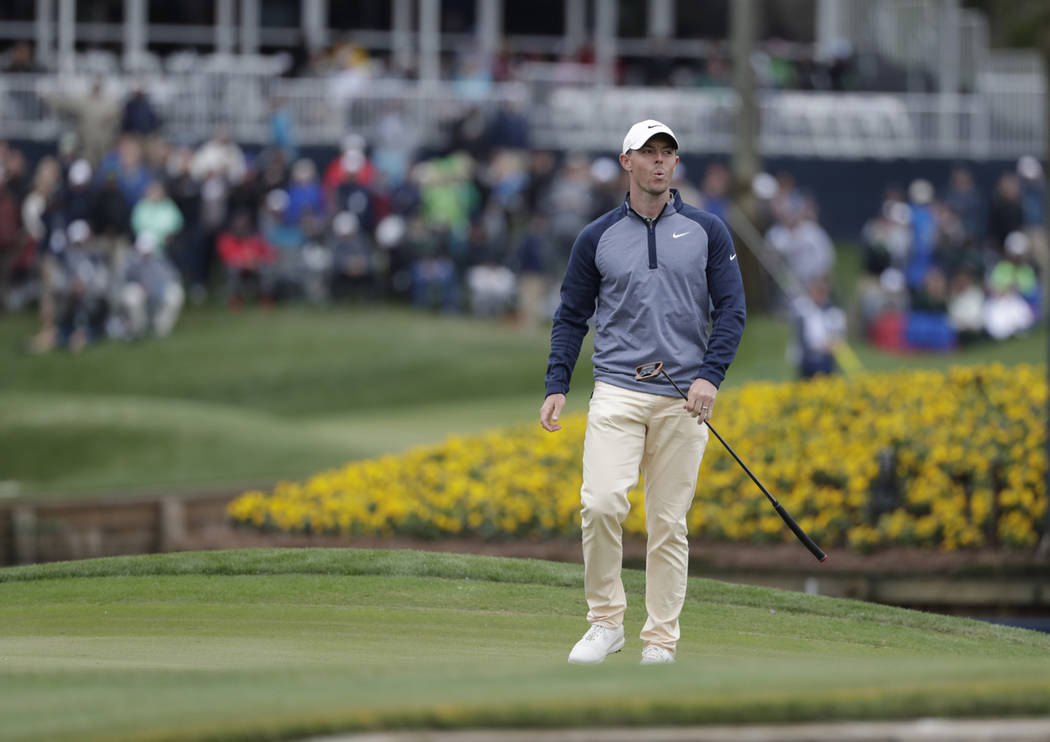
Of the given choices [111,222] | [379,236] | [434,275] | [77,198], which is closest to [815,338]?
[434,275]

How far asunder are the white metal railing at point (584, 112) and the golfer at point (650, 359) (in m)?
21.4

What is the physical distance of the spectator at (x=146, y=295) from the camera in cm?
2412

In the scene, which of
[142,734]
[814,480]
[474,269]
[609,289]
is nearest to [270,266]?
[474,269]

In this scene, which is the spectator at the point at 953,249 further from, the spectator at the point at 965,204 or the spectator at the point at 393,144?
the spectator at the point at 393,144

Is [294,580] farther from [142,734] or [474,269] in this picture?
[474,269]

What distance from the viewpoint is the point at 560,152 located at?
30500 millimetres

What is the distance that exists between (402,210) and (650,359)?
18836 mm

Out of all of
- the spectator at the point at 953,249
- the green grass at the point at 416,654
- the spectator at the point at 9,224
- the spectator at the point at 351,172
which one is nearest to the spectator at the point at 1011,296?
the spectator at the point at 953,249

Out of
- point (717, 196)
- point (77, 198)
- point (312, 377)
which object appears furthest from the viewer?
point (717, 196)

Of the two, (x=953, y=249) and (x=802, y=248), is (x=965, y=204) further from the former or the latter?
(x=802, y=248)

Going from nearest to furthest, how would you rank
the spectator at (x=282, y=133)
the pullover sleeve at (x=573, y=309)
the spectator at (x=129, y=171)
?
1. the pullover sleeve at (x=573, y=309)
2. the spectator at (x=129, y=171)
3. the spectator at (x=282, y=133)

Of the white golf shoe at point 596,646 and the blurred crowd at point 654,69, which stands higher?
the blurred crowd at point 654,69

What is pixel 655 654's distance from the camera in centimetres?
705

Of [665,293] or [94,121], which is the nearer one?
[665,293]
